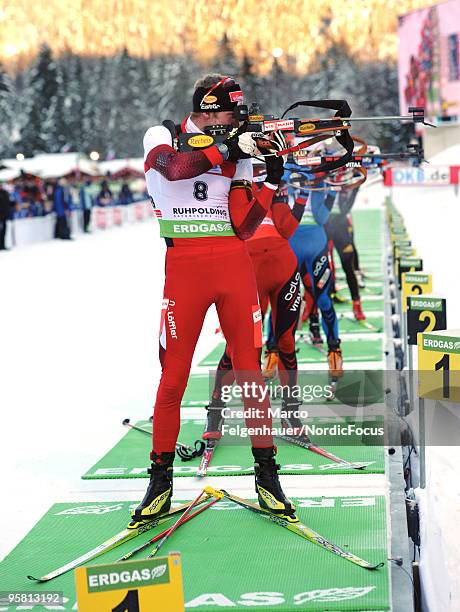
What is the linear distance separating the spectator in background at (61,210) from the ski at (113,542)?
2520 cm

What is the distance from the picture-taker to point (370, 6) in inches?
5182

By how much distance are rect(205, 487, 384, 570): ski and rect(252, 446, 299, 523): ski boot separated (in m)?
0.03

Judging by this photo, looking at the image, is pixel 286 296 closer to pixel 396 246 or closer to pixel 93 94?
pixel 396 246

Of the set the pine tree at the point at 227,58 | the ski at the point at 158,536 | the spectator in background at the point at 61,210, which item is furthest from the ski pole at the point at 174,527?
the pine tree at the point at 227,58

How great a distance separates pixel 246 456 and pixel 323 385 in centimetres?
186

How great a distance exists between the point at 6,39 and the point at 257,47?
122 feet

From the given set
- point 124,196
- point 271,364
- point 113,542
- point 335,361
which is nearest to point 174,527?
point 113,542

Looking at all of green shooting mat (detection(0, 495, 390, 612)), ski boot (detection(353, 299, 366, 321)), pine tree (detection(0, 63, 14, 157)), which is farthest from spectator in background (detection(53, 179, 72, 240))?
pine tree (detection(0, 63, 14, 157))

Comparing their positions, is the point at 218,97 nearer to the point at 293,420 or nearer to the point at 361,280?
the point at 293,420

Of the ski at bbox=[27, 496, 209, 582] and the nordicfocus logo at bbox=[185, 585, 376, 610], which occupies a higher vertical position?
the ski at bbox=[27, 496, 209, 582]

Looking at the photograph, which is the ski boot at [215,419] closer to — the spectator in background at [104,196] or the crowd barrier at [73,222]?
the crowd barrier at [73,222]

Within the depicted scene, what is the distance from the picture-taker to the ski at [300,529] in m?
4.30

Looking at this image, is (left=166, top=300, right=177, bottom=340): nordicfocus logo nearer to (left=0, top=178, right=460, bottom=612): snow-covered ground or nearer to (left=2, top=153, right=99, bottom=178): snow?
(left=0, top=178, right=460, bottom=612): snow-covered ground

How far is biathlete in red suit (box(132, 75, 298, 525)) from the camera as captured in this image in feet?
15.6
